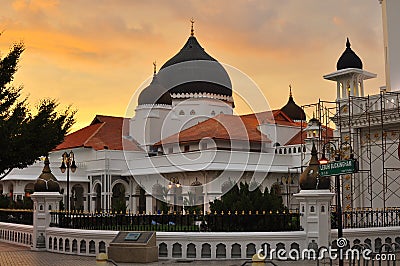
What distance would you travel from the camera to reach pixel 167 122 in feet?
179

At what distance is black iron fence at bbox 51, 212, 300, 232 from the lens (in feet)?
55.8

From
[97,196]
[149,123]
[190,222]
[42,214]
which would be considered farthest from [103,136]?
[190,222]

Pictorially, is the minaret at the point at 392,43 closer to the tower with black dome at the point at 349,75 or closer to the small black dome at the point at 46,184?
the tower with black dome at the point at 349,75

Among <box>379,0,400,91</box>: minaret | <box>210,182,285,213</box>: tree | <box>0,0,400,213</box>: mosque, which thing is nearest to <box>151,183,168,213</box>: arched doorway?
<box>0,0,400,213</box>: mosque

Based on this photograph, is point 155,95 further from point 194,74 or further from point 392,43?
point 392,43

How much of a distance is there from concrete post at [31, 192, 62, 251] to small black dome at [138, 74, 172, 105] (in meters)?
36.0

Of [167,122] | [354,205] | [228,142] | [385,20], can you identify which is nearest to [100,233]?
[354,205]

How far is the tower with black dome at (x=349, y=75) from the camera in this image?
30.2 metres

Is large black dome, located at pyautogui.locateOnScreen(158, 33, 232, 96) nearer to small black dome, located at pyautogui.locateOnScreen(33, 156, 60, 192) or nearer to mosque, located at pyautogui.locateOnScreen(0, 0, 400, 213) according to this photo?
mosque, located at pyautogui.locateOnScreen(0, 0, 400, 213)

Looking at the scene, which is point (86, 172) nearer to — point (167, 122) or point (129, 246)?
point (167, 122)

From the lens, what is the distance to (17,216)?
24.0 m

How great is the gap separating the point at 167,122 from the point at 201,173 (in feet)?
53.2

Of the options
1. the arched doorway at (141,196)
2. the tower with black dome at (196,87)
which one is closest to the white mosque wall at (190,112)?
the tower with black dome at (196,87)

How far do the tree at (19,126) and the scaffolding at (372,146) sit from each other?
1325 cm
